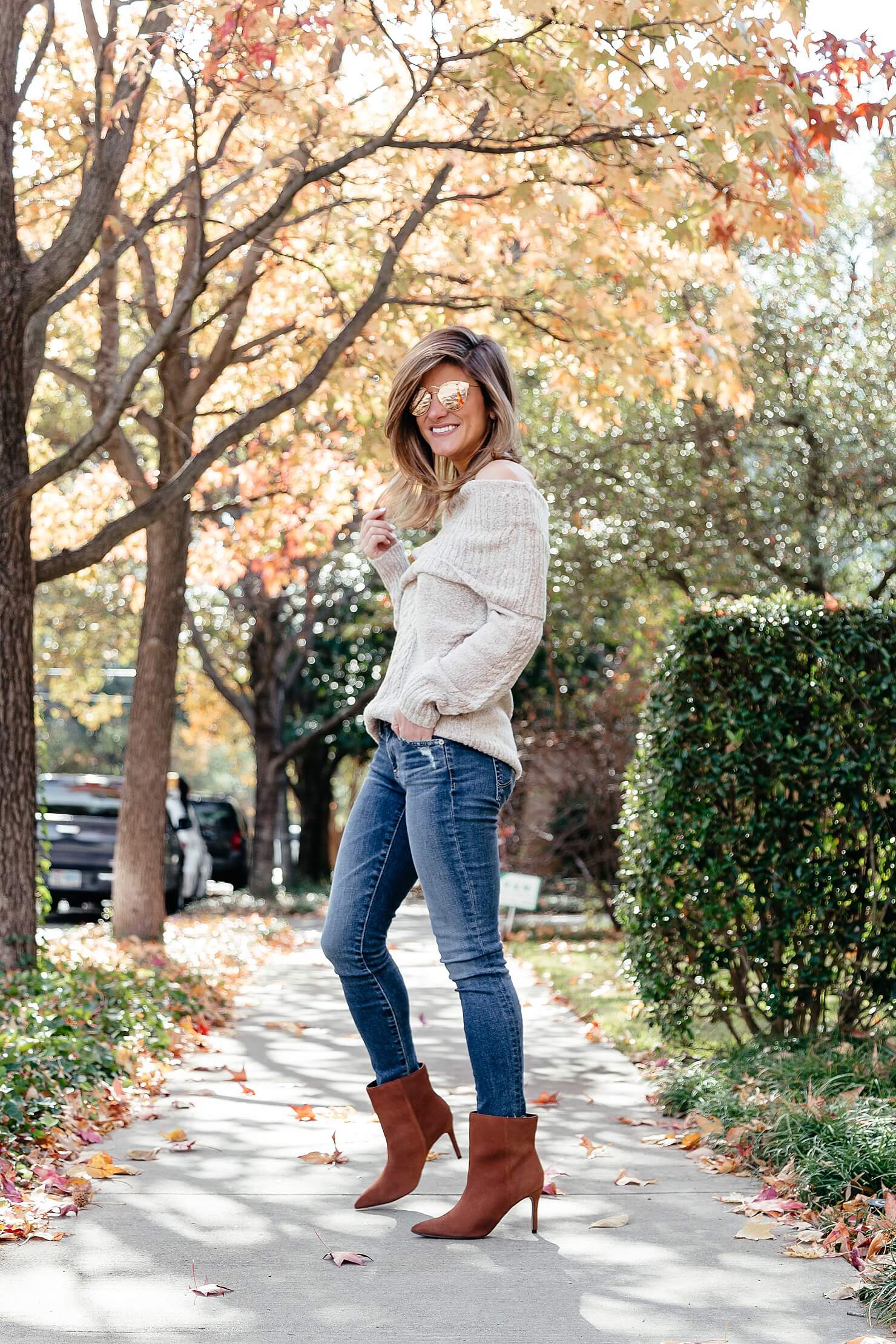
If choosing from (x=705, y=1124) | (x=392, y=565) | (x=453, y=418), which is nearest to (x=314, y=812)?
(x=705, y=1124)

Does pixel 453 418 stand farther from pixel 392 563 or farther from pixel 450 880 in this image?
pixel 450 880

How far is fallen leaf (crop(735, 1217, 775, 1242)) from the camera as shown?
11.5 ft

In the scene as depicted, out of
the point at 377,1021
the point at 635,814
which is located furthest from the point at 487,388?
the point at 635,814

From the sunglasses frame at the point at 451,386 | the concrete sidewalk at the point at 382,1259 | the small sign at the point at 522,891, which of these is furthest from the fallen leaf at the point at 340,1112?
the small sign at the point at 522,891

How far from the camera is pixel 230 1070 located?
5.93 metres

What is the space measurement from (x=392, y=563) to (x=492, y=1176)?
1645 mm

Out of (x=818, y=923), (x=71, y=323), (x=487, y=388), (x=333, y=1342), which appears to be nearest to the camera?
(x=333, y=1342)

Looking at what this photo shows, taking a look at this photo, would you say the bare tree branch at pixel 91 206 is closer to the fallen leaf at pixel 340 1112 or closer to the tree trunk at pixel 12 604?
the tree trunk at pixel 12 604

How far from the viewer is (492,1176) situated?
3.38 m

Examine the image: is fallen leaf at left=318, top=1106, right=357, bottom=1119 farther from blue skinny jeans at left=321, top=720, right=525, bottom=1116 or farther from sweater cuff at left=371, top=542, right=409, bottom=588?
sweater cuff at left=371, top=542, right=409, bottom=588

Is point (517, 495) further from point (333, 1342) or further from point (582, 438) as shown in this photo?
point (582, 438)

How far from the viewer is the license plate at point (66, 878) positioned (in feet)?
49.4

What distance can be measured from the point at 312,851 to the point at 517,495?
1840cm

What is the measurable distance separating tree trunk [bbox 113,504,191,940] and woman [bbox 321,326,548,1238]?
21.0 feet
